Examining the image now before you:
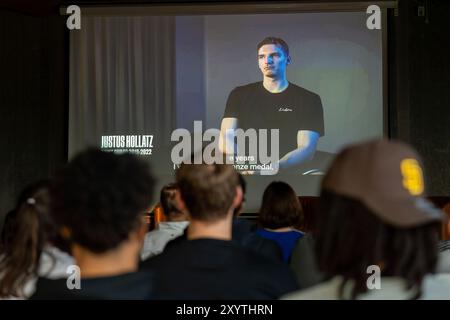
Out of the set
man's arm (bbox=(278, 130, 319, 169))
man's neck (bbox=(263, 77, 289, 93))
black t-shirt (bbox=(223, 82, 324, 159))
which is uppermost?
man's neck (bbox=(263, 77, 289, 93))

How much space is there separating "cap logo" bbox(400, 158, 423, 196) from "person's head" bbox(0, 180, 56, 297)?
4.12 ft

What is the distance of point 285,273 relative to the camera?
5.62ft

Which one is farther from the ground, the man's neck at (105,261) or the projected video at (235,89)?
the projected video at (235,89)

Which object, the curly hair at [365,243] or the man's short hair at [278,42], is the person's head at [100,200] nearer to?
the curly hair at [365,243]

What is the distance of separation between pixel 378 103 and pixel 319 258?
633 centimetres

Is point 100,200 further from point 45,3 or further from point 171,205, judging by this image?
point 45,3

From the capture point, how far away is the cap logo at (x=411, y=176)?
107cm

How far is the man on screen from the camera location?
7223mm

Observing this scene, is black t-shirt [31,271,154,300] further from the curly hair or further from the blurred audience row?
the curly hair

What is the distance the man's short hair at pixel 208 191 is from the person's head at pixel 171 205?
1.20 meters

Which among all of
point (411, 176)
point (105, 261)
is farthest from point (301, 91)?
point (411, 176)

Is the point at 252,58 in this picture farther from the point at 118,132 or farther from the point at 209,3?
the point at 118,132

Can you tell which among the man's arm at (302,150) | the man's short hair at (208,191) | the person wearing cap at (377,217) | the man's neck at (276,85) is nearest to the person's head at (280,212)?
the man's short hair at (208,191)

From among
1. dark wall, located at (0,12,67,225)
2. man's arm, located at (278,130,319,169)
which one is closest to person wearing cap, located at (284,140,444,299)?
man's arm, located at (278,130,319,169)
